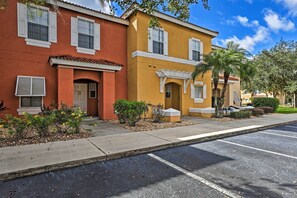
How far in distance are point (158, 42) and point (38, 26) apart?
755cm

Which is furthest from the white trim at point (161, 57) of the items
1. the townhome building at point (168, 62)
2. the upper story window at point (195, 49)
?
the upper story window at point (195, 49)

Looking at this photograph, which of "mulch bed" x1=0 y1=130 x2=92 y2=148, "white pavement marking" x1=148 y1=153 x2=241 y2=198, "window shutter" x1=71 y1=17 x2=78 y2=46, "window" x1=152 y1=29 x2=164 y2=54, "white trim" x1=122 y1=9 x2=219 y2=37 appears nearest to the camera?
"white pavement marking" x1=148 y1=153 x2=241 y2=198

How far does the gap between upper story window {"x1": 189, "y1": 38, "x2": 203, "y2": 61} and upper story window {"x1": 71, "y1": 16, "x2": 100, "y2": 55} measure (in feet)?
24.3

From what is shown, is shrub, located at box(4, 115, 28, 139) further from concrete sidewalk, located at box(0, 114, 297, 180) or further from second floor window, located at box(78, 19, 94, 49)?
second floor window, located at box(78, 19, 94, 49)

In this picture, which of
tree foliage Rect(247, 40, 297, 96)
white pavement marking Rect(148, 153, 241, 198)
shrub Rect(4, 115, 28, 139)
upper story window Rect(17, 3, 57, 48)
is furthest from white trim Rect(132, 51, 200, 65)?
tree foliage Rect(247, 40, 297, 96)

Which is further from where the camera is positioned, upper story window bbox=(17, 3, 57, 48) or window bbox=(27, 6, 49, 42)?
window bbox=(27, 6, 49, 42)

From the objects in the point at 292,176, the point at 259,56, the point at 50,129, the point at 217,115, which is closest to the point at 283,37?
the point at 259,56

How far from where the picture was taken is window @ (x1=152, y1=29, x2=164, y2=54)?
12.5m

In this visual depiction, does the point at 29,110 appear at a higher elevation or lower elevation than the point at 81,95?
lower

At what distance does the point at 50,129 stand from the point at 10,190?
14.4 ft

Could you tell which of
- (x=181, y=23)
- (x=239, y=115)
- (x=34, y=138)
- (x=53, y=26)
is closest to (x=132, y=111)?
(x=34, y=138)

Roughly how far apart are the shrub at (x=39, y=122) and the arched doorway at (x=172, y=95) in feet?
30.8

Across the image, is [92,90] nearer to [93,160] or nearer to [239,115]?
[93,160]

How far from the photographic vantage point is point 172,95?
1452cm
